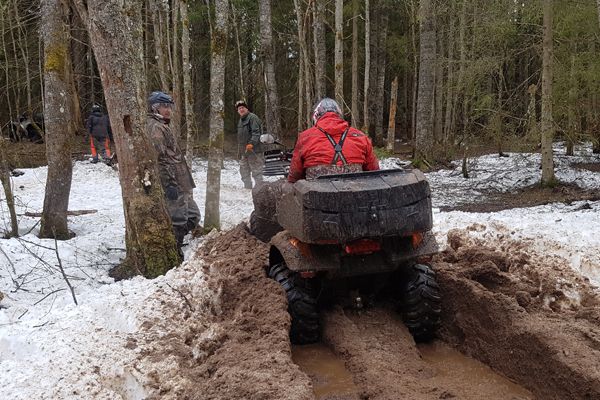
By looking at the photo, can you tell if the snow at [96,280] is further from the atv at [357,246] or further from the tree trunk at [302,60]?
the tree trunk at [302,60]

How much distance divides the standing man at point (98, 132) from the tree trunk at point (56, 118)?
10.1 m

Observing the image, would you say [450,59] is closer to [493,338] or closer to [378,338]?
[493,338]

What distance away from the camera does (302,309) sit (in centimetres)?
452

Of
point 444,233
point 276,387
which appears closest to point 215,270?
point 276,387

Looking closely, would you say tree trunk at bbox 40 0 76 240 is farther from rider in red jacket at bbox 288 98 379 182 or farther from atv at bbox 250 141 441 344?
rider in red jacket at bbox 288 98 379 182

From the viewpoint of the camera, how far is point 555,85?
43.9 ft

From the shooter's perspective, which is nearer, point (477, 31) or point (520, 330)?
point (520, 330)

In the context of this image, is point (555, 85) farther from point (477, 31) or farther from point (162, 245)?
point (162, 245)

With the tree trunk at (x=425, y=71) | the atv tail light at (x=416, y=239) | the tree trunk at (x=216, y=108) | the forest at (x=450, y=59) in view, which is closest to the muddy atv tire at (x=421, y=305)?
the atv tail light at (x=416, y=239)

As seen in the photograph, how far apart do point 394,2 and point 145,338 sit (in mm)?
27223

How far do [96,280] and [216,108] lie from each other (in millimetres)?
3248

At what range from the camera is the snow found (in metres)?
3.58

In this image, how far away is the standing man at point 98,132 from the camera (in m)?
18.0

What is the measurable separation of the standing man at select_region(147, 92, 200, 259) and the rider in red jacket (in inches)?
116
